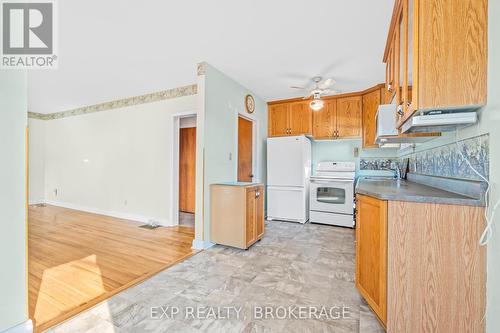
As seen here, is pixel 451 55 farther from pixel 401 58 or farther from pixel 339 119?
pixel 339 119

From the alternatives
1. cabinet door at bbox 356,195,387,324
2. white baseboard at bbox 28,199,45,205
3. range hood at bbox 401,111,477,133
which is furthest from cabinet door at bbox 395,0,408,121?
white baseboard at bbox 28,199,45,205

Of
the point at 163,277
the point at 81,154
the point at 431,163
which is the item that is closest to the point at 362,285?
the point at 431,163

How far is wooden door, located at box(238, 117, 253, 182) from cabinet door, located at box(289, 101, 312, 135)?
870 millimetres

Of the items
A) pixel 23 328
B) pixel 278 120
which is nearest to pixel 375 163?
pixel 278 120

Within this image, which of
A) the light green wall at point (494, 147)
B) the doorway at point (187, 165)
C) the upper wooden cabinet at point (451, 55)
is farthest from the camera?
the doorway at point (187, 165)

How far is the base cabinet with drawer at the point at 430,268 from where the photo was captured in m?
1.15

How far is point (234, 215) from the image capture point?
9.11 feet

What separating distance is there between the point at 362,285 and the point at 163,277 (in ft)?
5.72

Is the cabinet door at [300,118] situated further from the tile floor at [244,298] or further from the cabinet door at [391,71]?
the tile floor at [244,298]

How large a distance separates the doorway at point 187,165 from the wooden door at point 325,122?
2.59 meters

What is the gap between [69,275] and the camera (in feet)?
6.93

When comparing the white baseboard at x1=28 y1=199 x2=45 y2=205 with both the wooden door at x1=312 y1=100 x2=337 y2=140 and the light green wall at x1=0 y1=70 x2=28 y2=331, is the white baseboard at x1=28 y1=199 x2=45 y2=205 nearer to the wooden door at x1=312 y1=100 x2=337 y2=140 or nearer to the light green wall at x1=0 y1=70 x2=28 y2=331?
the light green wall at x1=0 y1=70 x2=28 y2=331

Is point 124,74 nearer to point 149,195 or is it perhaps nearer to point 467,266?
point 149,195

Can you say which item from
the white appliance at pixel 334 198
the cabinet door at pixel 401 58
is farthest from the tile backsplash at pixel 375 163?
the cabinet door at pixel 401 58
